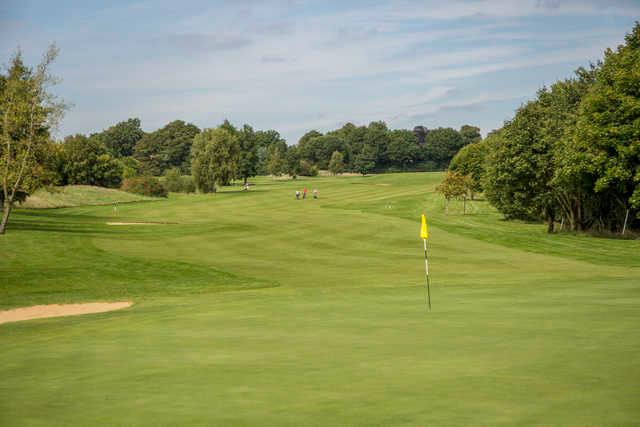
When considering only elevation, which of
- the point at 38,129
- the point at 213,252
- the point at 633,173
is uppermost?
the point at 38,129

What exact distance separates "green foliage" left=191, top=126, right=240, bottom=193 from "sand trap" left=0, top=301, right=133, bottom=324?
90.8 meters

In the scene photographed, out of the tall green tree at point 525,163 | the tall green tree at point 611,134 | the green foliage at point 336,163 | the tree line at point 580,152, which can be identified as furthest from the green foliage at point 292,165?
the tall green tree at point 611,134

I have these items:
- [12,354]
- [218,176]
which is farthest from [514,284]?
[218,176]

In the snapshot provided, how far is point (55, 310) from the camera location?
71.9ft

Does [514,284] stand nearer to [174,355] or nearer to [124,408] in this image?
[174,355]

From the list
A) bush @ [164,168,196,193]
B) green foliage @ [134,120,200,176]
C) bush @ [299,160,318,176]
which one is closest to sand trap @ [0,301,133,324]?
bush @ [164,168,196,193]

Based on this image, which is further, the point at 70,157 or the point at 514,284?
the point at 70,157

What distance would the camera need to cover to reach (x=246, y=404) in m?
8.45

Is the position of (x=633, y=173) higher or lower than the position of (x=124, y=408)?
higher

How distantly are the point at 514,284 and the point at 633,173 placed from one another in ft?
83.1

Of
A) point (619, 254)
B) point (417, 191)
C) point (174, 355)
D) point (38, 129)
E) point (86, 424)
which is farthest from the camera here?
point (417, 191)

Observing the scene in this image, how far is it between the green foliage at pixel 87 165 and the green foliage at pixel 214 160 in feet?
46.3

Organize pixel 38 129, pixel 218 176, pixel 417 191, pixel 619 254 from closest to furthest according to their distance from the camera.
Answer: pixel 619 254 < pixel 38 129 < pixel 417 191 < pixel 218 176

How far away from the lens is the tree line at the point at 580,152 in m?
43.7
